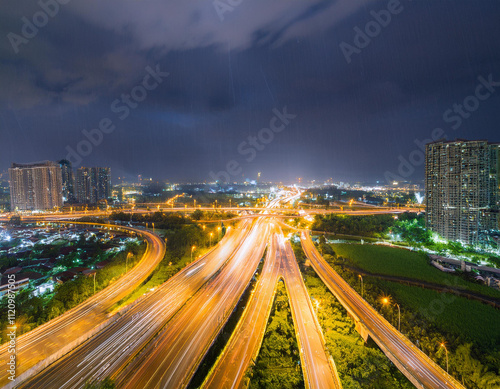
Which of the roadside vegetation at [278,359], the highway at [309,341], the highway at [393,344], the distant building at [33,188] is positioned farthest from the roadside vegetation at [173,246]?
the distant building at [33,188]

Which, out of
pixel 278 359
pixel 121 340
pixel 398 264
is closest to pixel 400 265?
pixel 398 264

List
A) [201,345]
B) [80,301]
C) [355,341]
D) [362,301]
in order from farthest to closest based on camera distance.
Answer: [362,301] → [80,301] → [355,341] → [201,345]

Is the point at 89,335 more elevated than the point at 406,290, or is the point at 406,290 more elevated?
the point at 89,335

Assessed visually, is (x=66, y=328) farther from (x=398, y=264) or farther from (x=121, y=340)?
(x=398, y=264)

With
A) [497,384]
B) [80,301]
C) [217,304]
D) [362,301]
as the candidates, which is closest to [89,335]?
[80,301]

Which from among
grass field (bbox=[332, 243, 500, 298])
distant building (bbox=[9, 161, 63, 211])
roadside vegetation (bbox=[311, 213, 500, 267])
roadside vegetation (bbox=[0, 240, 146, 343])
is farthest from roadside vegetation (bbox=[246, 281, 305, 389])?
distant building (bbox=[9, 161, 63, 211])

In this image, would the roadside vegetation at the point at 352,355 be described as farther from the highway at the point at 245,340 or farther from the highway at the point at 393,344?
the highway at the point at 245,340

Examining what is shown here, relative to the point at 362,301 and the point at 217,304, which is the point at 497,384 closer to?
the point at 362,301
